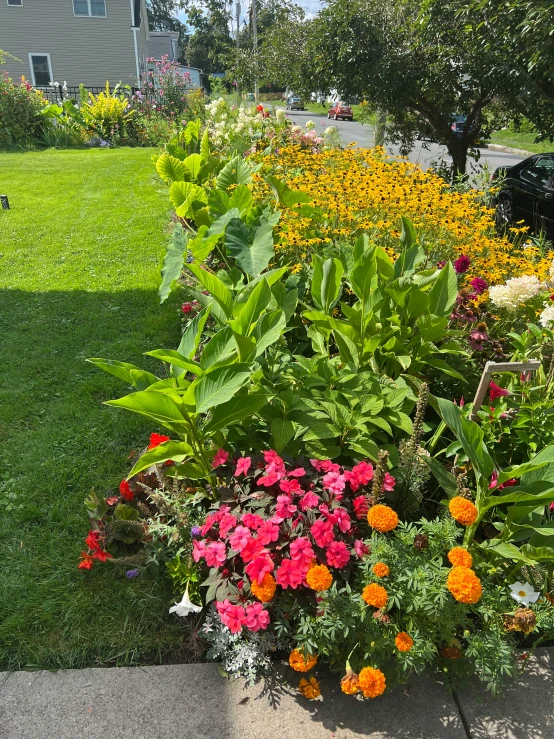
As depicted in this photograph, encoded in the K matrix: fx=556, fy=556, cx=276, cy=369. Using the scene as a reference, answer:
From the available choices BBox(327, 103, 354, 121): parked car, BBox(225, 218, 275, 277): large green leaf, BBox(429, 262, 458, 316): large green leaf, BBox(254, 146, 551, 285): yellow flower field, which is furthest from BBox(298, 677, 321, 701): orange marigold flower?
BBox(327, 103, 354, 121): parked car

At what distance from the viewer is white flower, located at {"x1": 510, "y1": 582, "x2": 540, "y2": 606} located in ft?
6.01

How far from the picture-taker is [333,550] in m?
1.77

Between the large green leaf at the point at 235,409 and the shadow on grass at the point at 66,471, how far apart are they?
70 cm

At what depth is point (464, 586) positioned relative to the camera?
1.58 m

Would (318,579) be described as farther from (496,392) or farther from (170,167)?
(170,167)

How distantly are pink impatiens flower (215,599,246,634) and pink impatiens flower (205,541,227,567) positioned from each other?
0.12 meters

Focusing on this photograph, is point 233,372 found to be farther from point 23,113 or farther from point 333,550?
point 23,113

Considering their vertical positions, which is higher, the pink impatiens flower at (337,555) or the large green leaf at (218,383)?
the large green leaf at (218,383)

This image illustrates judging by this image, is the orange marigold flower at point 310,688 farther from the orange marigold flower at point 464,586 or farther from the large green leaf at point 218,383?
the large green leaf at point 218,383

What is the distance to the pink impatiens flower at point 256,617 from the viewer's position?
1.72 metres

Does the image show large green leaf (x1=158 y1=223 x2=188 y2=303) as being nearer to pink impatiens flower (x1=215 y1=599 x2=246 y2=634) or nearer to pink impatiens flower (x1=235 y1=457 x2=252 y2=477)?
pink impatiens flower (x1=235 y1=457 x2=252 y2=477)

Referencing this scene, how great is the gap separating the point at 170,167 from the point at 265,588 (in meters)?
4.06

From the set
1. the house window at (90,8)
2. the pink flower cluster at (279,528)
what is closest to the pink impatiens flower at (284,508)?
the pink flower cluster at (279,528)

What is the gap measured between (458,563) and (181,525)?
101 centimetres
